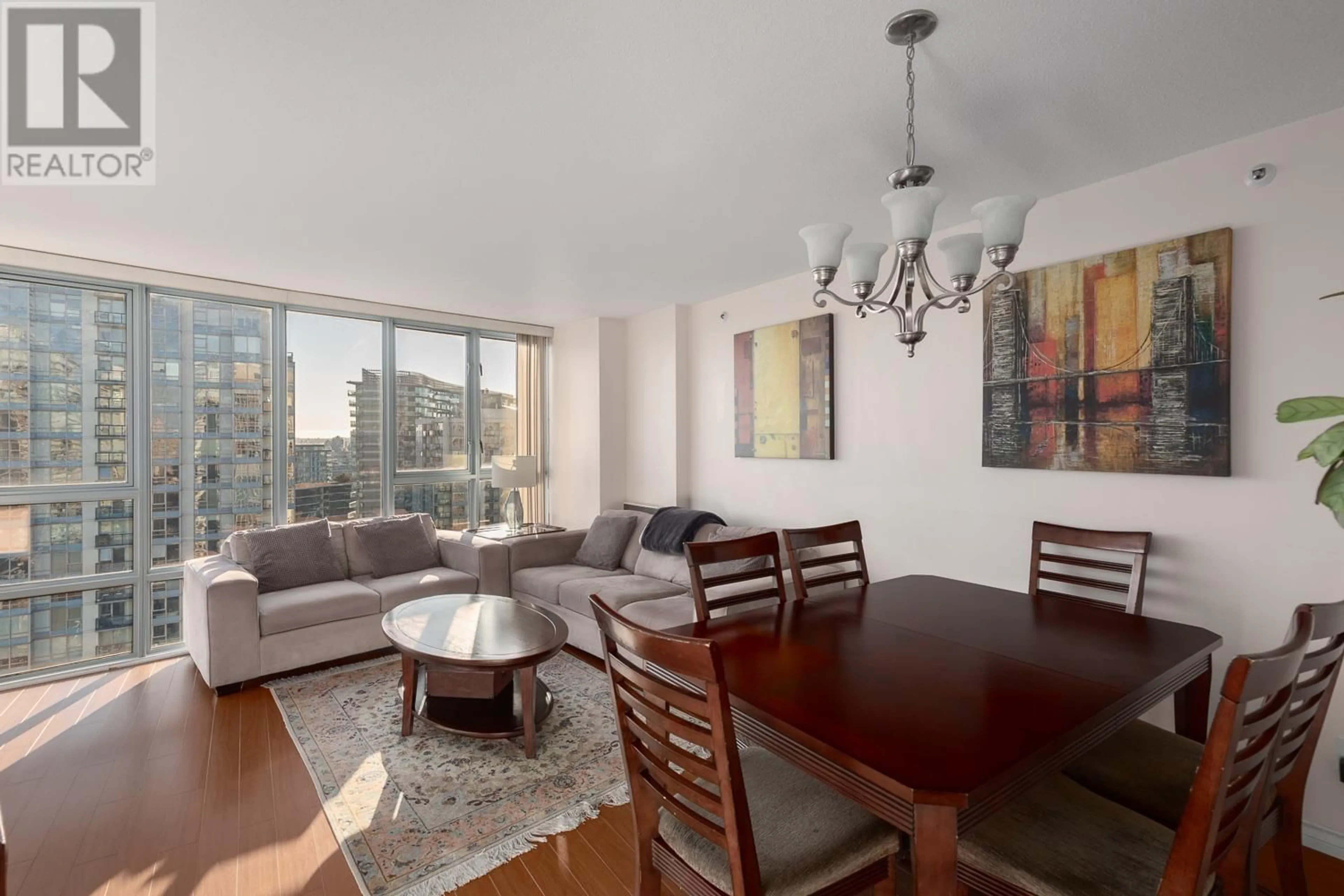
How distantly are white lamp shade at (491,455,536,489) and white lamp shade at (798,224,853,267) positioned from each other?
370cm

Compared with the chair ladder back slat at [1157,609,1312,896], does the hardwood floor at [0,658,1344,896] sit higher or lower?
lower

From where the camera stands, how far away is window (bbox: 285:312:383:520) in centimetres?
460

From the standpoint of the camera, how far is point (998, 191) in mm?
2725

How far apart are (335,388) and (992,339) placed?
15.0 ft

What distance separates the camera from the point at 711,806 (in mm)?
1242

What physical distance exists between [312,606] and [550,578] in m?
1.46

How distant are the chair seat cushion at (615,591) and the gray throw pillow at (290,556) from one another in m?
1.62

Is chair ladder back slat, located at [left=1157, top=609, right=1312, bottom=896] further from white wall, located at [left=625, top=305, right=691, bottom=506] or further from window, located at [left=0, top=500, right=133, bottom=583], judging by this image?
window, located at [left=0, top=500, right=133, bottom=583]

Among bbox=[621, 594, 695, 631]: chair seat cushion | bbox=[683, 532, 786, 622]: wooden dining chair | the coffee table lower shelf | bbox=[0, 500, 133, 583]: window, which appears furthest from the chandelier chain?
bbox=[0, 500, 133, 583]: window

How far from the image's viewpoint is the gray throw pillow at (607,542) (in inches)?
181

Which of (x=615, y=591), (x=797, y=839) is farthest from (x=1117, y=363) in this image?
(x=615, y=591)

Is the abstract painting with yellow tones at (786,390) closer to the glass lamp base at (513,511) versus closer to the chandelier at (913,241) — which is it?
the chandelier at (913,241)

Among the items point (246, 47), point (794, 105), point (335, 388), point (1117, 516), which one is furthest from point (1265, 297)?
point (335, 388)

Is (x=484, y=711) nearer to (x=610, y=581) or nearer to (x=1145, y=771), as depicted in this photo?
(x=610, y=581)
